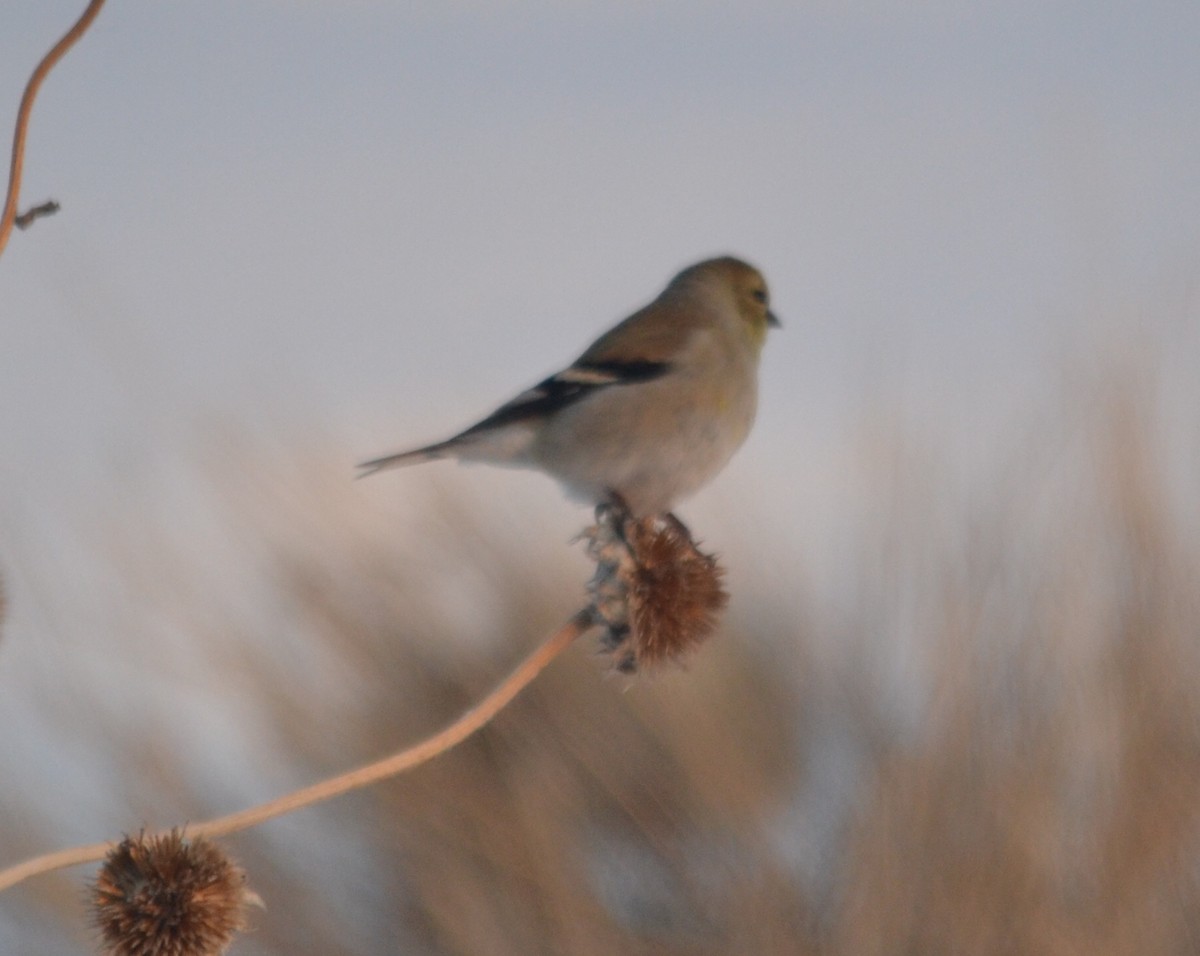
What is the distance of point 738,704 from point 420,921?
127 centimetres

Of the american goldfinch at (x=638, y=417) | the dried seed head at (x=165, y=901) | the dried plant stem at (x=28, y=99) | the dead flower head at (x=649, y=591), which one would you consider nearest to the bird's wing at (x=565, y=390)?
the american goldfinch at (x=638, y=417)

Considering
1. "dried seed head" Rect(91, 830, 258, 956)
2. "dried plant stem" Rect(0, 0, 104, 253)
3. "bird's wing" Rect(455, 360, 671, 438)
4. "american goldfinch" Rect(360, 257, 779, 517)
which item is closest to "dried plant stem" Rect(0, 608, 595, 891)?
"dried seed head" Rect(91, 830, 258, 956)

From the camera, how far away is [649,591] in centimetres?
138

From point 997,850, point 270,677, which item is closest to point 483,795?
point 270,677

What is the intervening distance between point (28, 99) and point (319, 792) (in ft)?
1.42

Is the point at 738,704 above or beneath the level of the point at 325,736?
beneath

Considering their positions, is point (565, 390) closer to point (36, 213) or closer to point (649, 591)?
point (649, 591)

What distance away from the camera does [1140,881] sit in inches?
143

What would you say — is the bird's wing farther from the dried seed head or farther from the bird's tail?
the dried seed head

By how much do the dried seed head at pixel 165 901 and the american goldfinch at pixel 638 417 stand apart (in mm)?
754

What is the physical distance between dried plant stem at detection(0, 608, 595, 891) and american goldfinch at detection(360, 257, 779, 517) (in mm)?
863

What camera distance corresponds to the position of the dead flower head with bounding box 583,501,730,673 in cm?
135

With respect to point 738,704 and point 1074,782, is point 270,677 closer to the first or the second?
point 738,704

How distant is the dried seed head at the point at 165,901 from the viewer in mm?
956
